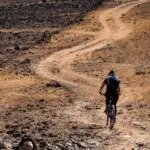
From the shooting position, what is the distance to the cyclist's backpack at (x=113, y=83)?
20273 mm

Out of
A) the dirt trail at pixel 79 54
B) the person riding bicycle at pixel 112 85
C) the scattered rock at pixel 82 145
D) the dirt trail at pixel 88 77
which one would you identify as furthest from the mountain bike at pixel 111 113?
the dirt trail at pixel 79 54

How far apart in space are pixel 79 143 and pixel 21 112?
17.1ft

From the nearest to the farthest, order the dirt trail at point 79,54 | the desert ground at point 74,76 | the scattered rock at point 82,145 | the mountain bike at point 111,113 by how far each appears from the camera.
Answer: the scattered rock at point 82,145, the desert ground at point 74,76, the mountain bike at point 111,113, the dirt trail at point 79,54

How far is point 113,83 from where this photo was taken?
66.6ft

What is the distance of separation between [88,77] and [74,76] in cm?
79

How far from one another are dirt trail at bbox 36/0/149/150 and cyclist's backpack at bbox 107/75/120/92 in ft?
4.50

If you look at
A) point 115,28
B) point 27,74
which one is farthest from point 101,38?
point 27,74

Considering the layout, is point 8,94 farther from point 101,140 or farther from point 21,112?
point 101,140

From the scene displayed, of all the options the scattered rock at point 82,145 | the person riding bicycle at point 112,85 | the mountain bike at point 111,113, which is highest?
the person riding bicycle at point 112,85

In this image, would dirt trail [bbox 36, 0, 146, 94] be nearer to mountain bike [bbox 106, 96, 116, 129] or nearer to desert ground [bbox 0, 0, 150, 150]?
desert ground [bbox 0, 0, 150, 150]

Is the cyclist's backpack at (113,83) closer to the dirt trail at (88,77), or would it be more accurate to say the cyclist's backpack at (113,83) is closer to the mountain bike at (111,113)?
the mountain bike at (111,113)

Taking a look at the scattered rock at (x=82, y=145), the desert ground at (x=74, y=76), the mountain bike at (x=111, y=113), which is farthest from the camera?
the mountain bike at (x=111, y=113)

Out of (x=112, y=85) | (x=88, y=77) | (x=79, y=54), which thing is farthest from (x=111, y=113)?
(x=79, y=54)

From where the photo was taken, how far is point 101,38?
144ft
